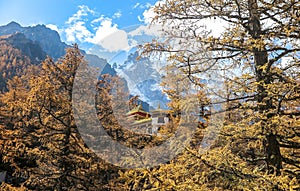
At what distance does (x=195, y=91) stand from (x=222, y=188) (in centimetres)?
181

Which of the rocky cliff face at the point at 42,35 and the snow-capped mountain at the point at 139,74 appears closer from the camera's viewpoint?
the snow-capped mountain at the point at 139,74

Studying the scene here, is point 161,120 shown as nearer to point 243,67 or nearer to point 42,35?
point 243,67

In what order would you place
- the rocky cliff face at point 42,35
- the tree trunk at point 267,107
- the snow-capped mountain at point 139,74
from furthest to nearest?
the rocky cliff face at point 42,35 → the snow-capped mountain at point 139,74 → the tree trunk at point 267,107

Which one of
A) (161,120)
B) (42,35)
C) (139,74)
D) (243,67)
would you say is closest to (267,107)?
(243,67)

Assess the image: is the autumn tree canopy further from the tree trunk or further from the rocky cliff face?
the rocky cliff face

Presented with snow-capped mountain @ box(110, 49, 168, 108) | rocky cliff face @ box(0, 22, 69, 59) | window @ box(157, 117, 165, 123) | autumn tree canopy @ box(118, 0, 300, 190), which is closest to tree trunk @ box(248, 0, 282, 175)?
autumn tree canopy @ box(118, 0, 300, 190)

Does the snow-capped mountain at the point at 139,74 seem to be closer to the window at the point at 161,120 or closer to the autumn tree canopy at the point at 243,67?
the autumn tree canopy at the point at 243,67

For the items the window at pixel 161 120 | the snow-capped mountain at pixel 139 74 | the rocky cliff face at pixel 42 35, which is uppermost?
the rocky cliff face at pixel 42 35

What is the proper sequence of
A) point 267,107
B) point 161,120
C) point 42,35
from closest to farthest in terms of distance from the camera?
point 267,107 < point 161,120 < point 42,35

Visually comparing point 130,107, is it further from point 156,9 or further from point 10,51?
point 10,51

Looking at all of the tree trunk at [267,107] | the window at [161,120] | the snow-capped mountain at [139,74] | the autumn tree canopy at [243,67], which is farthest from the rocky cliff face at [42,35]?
the tree trunk at [267,107]

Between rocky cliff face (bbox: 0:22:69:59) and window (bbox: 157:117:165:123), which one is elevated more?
rocky cliff face (bbox: 0:22:69:59)

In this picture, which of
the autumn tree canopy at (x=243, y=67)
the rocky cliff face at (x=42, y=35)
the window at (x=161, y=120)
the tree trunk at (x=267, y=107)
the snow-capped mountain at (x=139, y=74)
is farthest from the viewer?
the rocky cliff face at (x=42, y=35)

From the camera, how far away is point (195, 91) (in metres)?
5.05
